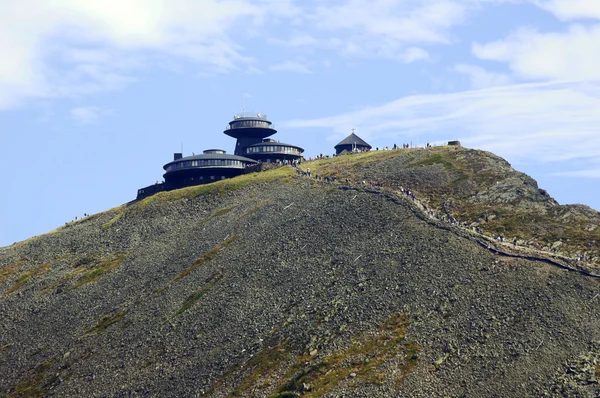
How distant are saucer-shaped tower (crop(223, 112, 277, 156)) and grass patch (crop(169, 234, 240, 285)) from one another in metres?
61.3

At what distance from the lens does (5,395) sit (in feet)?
318

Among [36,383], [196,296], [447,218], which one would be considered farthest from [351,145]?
[36,383]

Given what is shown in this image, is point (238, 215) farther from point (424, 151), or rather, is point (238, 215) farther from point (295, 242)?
point (424, 151)

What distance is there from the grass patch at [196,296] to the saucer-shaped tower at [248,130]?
72478 mm

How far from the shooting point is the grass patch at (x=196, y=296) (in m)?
100

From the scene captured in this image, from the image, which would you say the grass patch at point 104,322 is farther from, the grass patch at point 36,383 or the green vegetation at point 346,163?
the green vegetation at point 346,163

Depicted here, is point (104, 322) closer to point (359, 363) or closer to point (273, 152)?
point (359, 363)

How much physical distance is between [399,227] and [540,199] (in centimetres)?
2302

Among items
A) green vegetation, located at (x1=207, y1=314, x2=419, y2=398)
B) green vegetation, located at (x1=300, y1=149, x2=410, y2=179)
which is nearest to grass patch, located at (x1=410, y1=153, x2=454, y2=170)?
green vegetation, located at (x1=300, y1=149, x2=410, y2=179)

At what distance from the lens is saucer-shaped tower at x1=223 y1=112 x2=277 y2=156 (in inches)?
6949

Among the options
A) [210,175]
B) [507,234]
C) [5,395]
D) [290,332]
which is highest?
[210,175]

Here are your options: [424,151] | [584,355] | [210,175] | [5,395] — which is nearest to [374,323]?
[584,355]

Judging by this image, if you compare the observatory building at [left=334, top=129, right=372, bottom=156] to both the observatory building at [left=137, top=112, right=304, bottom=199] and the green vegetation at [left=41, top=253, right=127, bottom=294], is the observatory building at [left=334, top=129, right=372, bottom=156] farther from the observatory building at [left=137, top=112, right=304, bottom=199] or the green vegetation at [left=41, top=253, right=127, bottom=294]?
the green vegetation at [left=41, top=253, right=127, bottom=294]

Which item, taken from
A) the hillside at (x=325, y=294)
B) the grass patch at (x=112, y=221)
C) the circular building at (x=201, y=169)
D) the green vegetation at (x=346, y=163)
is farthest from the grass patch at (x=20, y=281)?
the green vegetation at (x=346, y=163)
